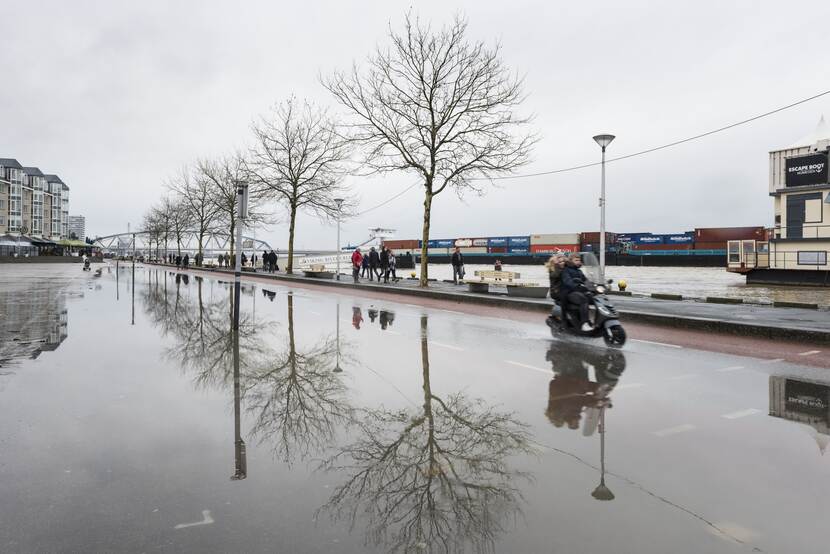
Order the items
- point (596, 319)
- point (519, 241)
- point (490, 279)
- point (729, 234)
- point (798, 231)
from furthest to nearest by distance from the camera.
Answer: point (519, 241)
point (729, 234)
point (798, 231)
point (490, 279)
point (596, 319)

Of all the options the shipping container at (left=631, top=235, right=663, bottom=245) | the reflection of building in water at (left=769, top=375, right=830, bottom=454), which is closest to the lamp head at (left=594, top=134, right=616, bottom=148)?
the reflection of building in water at (left=769, top=375, right=830, bottom=454)

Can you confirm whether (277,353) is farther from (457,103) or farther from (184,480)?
(457,103)

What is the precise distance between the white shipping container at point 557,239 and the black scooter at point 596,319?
238 feet

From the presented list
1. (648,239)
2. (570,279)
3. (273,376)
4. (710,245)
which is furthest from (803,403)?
(648,239)

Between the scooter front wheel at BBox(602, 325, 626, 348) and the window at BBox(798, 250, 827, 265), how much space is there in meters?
28.3

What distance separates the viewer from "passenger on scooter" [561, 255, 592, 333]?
8727mm

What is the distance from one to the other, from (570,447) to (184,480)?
8.50 ft

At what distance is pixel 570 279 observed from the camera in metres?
8.93

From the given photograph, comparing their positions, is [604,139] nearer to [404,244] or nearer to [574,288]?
[574,288]

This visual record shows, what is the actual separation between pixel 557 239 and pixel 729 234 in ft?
73.0

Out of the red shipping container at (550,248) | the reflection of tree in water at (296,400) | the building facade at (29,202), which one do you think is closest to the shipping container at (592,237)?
the red shipping container at (550,248)

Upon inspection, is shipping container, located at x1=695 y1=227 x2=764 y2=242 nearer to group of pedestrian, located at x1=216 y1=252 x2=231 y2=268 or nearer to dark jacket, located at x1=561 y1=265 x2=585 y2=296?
group of pedestrian, located at x1=216 y1=252 x2=231 y2=268

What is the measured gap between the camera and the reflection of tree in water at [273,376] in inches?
167

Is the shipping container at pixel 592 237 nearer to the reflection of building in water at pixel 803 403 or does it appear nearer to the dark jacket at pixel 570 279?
the dark jacket at pixel 570 279
